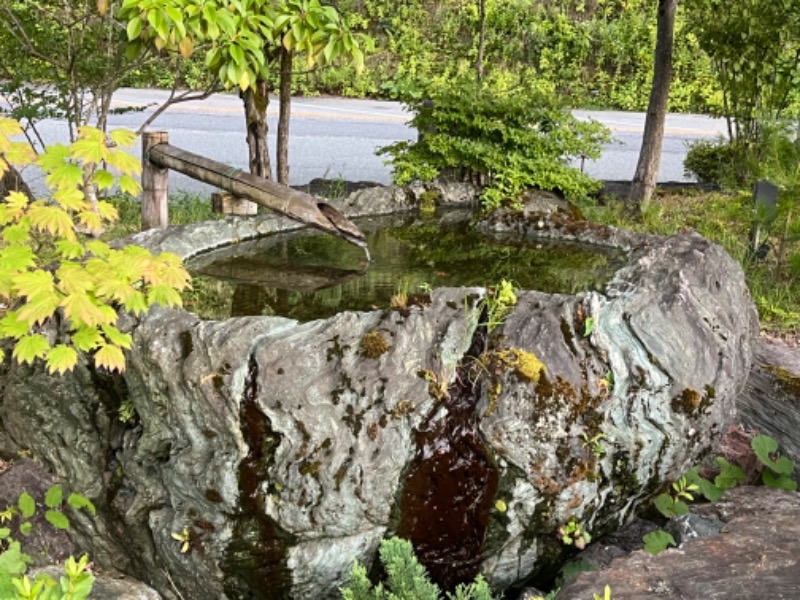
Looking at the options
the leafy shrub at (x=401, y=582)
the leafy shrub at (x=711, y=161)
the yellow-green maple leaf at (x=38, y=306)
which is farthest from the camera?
the leafy shrub at (x=711, y=161)

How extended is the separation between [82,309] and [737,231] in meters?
6.52

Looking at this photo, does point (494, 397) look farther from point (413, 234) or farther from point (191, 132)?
point (191, 132)

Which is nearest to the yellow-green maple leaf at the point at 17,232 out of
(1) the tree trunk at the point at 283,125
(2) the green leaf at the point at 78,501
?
(2) the green leaf at the point at 78,501

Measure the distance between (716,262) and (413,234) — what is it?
2.32 metres

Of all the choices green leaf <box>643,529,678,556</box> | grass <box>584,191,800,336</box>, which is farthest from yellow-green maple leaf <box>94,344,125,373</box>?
grass <box>584,191,800,336</box>

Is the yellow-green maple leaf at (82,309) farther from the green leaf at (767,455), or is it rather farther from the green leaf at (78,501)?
the green leaf at (767,455)

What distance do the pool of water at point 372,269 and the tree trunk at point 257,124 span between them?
3.36 ft

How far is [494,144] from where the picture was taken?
265 inches

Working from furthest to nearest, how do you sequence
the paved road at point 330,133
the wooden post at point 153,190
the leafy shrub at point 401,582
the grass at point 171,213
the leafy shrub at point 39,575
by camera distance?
the paved road at point 330,133, the grass at point 171,213, the wooden post at point 153,190, the leafy shrub at point 401,582, the leafy shrub at point 39,575

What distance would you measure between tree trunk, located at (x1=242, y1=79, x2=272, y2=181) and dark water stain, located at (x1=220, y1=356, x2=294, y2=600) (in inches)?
120

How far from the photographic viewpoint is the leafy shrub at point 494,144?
6.55 m

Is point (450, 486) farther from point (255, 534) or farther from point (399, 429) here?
point (255, 534)

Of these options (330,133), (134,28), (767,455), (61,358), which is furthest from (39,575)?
(330,133)

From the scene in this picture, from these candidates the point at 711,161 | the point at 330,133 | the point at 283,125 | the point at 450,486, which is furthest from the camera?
the point at 330,133
